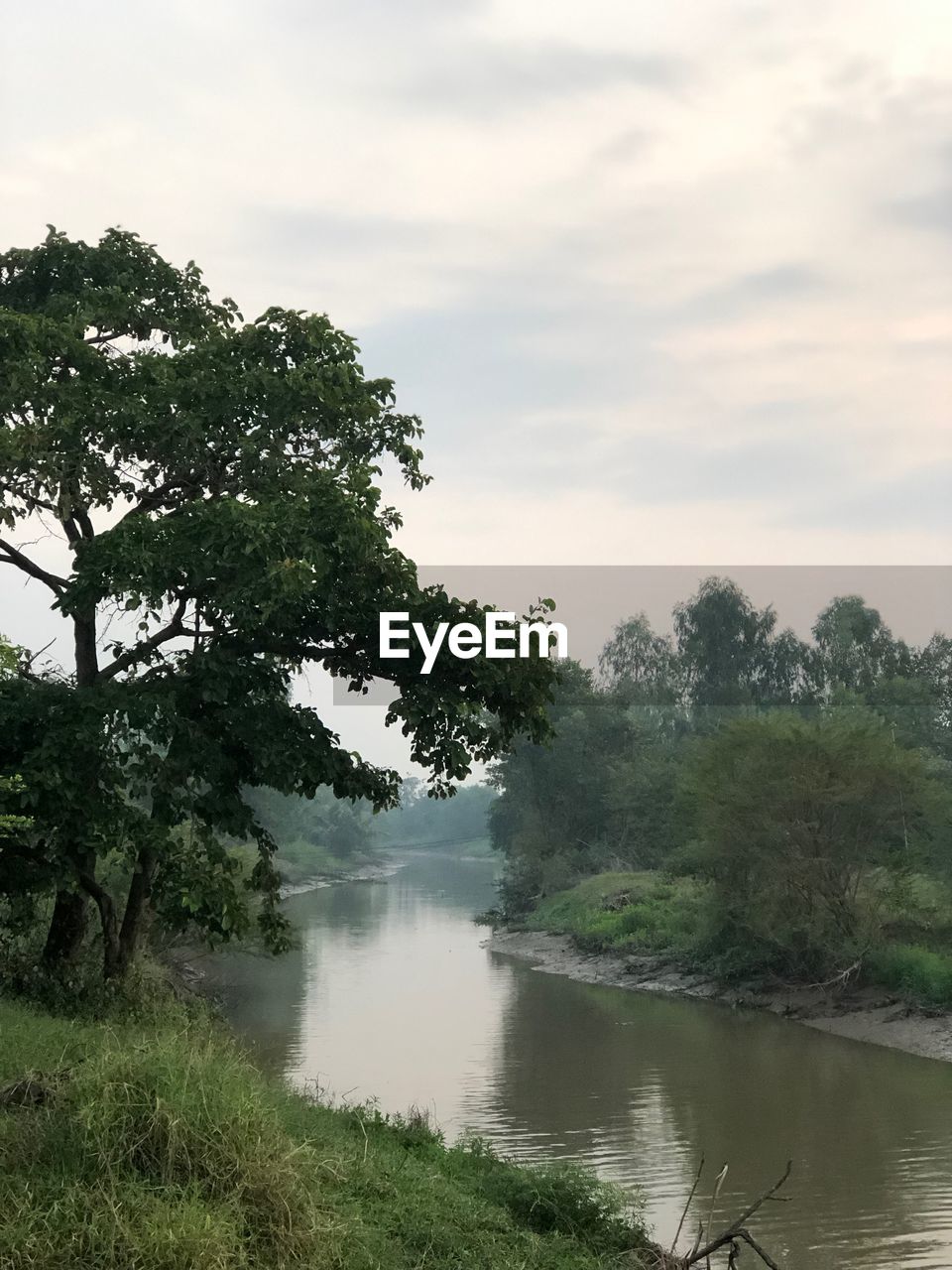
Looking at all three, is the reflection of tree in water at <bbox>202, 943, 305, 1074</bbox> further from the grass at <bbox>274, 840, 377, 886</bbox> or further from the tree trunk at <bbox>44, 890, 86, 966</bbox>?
the grass at <bbox>274, 840, 377, 886</bbox>

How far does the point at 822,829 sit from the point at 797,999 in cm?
391

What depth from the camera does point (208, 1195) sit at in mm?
8992

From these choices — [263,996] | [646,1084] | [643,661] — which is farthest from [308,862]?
[646,1084]

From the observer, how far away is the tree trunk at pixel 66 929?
59.0 feet

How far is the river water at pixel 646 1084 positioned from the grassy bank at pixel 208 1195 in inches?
186

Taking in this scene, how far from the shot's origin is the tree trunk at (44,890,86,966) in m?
18.0

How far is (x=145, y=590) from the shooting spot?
52.4 ft

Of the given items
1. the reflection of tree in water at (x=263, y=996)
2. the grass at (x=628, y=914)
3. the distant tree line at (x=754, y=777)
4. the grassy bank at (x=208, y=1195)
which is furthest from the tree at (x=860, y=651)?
the grassy bank at (x=208, y=1195)

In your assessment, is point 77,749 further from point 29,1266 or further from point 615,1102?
point 615,1102

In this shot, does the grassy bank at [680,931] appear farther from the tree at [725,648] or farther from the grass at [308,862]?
the grass at [308,862]

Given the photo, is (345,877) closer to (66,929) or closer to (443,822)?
(66,929)

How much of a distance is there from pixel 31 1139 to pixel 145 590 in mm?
7717

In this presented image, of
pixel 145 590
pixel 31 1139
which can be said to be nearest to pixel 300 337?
pixel 145 590

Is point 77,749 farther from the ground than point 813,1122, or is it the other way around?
point 77,749
